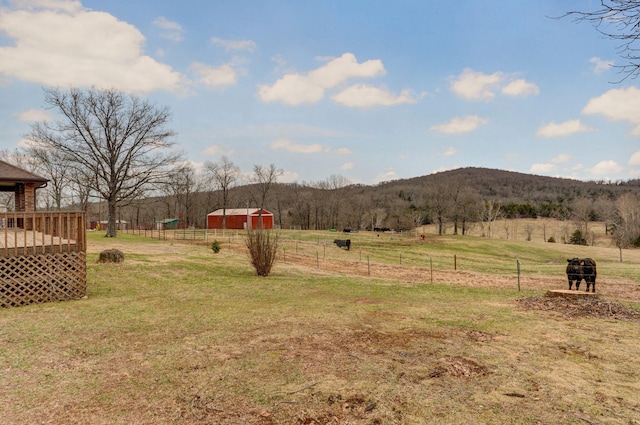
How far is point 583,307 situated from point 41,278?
1458 cm

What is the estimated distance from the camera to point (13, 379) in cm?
484

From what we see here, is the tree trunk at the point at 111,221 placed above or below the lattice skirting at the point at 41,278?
above

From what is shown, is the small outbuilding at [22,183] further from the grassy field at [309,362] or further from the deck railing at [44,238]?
the grassy field at [309,362]

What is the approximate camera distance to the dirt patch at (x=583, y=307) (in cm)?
870

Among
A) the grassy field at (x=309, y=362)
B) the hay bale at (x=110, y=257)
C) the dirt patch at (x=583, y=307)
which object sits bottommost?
the dirt patch at (x=583, y=307)

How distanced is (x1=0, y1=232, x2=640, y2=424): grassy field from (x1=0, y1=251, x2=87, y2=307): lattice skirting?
1.54 feet

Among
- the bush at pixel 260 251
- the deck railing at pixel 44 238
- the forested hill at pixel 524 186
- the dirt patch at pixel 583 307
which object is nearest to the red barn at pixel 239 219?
the bush at pixel 260 251

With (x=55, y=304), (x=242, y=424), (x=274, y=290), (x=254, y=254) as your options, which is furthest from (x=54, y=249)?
(x=242, y=424)

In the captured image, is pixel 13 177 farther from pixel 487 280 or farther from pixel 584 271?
pixel 584 271

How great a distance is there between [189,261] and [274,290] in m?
8.10

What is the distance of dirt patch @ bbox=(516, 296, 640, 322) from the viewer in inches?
343

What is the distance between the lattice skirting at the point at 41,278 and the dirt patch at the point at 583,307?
41.8 feet

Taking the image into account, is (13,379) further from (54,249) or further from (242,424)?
(54,249)

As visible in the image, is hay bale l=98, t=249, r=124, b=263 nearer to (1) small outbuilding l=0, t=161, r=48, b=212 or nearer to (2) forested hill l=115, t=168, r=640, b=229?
(1) small outbuilding l=0, t=161, r=48, b=212
